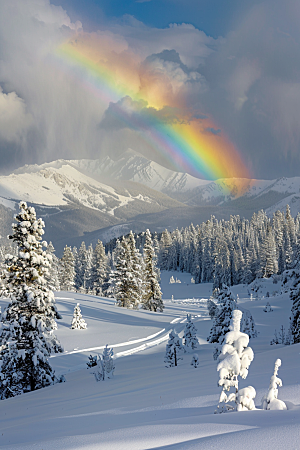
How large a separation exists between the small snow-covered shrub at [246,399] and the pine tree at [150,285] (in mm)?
37483

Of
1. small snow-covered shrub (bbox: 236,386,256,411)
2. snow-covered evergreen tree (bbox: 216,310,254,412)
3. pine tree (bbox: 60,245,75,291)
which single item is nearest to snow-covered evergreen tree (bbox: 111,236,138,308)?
pine tree (bbox: 60,245,75,291)

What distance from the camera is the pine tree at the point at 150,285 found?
4250cm

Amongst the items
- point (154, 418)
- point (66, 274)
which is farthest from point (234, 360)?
point (66, 274)

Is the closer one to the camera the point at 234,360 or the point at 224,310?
the point at 234,360

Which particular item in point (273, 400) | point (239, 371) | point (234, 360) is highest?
point (234, 360)

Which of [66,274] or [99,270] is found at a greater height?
[99,270]

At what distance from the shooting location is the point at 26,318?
15.0 metres

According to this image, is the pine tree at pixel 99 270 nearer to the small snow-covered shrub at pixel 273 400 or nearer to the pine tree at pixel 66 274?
the pine tree at pixel 66 274

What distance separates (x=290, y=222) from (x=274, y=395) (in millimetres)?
101127

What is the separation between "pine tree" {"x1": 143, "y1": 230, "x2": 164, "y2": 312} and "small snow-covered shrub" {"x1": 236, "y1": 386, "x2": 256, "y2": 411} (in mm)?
37483

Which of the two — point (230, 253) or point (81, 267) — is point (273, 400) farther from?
point (230, 253)

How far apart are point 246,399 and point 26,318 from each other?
40.2 feet

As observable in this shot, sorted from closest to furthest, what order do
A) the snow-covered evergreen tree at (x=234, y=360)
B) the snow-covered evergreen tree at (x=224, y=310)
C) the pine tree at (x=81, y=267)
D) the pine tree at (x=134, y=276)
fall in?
the snow-covered evergreen tree at (x=234, y=360) → the snow-covered evergreen tree at (x=224, y=310) → the pine tree at (x=134, y=276) → the pine tree at (x=81, y=267)

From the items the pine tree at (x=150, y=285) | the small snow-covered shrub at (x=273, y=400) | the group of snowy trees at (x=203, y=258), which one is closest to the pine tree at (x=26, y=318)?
the small snow-covered shrub at (x=273, y=400)
